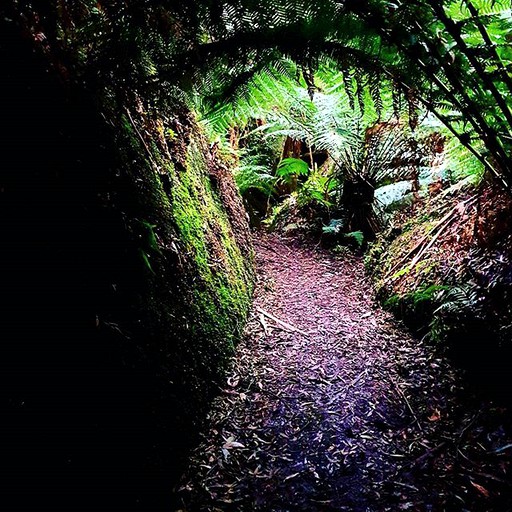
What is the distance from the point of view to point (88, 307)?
1.35m

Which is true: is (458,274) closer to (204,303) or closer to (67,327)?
(204,303)

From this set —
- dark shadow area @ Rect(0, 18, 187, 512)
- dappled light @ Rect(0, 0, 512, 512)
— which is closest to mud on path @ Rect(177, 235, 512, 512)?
dappled light @ Rect(0, 0, 512, 512)

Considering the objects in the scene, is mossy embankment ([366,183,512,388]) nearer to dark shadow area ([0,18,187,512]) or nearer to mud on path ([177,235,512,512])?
mud on path ([177,235,512,512])

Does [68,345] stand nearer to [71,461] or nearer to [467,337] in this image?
[71,461]

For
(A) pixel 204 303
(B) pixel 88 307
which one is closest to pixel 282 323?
(A) pixel 204 303

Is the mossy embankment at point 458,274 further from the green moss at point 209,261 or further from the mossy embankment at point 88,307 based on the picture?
the mossy embankment at point 88,307

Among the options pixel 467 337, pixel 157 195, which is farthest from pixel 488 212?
pixel 157 195

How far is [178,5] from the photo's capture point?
1.43 m

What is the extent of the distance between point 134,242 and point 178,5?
0.96m

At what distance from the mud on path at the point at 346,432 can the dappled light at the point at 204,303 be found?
1cm

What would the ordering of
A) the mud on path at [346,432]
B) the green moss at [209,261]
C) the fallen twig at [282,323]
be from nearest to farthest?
the mud on path at [346,432] → the green moss at [209,261] → the fallen twig at [282,323]

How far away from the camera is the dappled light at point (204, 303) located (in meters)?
1.19

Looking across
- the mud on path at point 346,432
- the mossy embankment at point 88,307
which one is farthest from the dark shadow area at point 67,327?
the mud on path at point 346,432

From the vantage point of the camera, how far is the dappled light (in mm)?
1193
